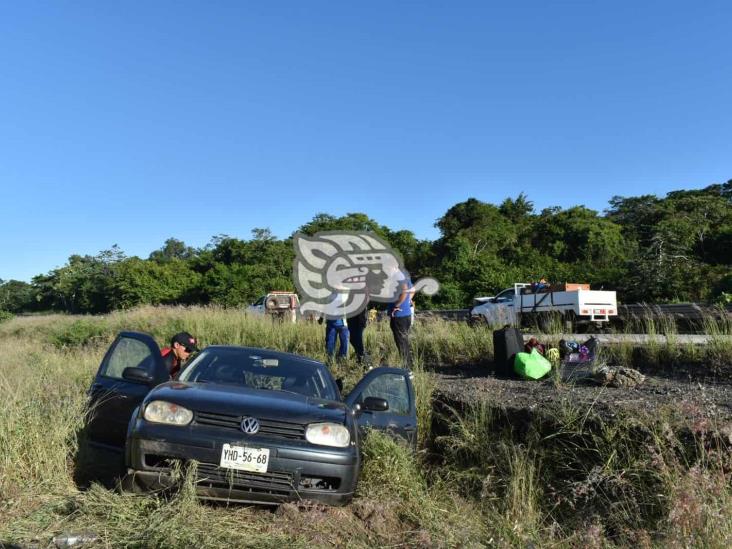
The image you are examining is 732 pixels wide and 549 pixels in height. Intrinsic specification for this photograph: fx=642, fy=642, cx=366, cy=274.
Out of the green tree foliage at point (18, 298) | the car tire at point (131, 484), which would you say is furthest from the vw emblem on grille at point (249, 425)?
the green tree foliage at point (18, 298)

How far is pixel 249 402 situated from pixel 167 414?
59 centimetres

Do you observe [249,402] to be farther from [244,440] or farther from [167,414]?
[167,414]

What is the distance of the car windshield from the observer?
5.71 meters

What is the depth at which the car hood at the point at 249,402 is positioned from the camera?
4.63 meters

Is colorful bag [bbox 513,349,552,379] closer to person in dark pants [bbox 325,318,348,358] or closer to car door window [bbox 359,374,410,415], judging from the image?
car door window [bbox 359,374,410,415]

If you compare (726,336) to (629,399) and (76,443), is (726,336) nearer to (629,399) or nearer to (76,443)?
(629,399)

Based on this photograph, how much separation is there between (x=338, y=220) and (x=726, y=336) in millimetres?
45775

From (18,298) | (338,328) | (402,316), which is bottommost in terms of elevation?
(338,328)

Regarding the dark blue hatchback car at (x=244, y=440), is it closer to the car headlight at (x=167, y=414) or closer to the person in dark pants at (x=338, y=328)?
the car headlight at (x=167, y=414)

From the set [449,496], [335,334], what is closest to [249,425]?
[449,496]

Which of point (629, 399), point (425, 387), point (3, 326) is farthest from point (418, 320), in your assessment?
point (3, 326)

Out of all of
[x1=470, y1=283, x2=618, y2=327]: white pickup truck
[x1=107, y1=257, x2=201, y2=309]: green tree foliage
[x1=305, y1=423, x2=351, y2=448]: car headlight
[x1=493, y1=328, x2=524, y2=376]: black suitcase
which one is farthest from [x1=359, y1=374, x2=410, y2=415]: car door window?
[x1=107, y1=257, x2=201, y2=309]: green tree foliage

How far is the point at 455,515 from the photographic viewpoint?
454cm

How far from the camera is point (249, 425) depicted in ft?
14.8
